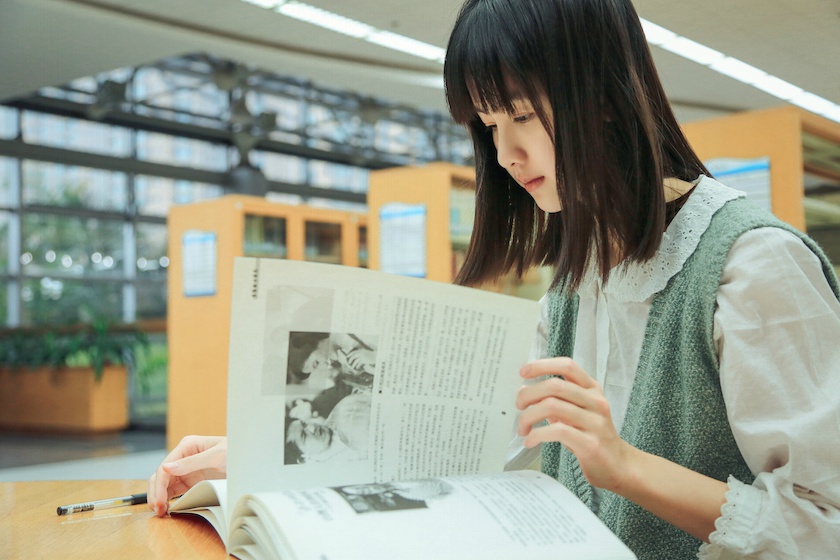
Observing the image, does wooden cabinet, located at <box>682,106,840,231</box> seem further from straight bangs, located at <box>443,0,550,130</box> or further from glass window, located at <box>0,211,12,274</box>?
glass window, located at <box>0,211,12,274</box>

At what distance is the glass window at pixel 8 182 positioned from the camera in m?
8.70

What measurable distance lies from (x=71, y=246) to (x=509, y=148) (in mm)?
9055

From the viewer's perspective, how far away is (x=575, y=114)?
94cm

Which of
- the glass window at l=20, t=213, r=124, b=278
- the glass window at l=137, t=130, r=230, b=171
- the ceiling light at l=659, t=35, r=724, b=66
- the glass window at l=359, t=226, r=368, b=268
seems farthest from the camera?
the glass window at l=137, t=130, r=230, b=171

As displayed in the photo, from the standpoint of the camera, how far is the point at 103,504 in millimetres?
1099

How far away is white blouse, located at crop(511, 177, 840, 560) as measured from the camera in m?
0.82

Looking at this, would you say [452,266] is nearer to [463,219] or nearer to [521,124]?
[463,219]

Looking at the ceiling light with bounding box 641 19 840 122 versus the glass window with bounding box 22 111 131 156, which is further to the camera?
the glass window with bounding box 22 111 131 156

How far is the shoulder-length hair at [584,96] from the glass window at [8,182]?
29.2 ft

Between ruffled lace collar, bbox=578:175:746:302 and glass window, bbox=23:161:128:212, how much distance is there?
→ 9037mm

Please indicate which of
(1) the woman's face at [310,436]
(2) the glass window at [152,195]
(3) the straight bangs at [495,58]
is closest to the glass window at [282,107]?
(2) the glass window at [152,195]

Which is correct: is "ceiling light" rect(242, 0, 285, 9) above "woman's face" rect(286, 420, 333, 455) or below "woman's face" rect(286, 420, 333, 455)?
above

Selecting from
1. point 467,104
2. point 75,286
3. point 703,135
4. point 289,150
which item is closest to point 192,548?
point 467,104

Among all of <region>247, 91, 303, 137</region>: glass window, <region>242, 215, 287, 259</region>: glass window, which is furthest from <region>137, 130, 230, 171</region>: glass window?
<region>242, 215, 287, 259</region>: glass window
